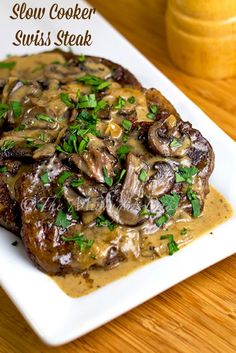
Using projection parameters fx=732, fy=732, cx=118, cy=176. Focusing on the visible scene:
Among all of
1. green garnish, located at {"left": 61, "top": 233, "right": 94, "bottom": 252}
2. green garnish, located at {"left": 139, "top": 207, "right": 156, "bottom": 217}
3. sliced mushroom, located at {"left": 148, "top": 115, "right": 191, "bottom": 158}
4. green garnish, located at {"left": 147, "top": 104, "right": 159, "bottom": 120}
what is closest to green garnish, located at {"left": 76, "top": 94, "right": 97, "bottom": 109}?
green garnish, located at {"left": 147, "top": 104, "right": 159, "bottom": 120}

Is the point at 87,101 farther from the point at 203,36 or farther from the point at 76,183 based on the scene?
the point at 203,36

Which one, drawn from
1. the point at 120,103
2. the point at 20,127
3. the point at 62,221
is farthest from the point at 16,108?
the point at 62,221

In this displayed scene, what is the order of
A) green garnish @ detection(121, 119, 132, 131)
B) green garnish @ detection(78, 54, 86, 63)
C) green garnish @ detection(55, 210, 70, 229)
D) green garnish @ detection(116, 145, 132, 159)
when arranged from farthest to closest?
green garnish @ detection(78, 54, 86, 63) → green garnish @ detection(121, 119, 132, 131) → green garnish @ detection(116, 145, 132, 159) → green garnish @ detection(55, 210, 70, 229)

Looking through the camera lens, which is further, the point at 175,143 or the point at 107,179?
the point at 175,143

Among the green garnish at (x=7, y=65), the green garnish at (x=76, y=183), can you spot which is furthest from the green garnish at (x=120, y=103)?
the green garnish at (x=7, y=65)

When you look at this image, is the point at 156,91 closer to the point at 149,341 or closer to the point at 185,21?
the point at 185,21

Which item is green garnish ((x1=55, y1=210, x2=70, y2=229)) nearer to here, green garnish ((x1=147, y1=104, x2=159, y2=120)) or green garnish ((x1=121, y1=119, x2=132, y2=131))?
green garnish ((x1=121, y1=119, x2=132, y2=131))
